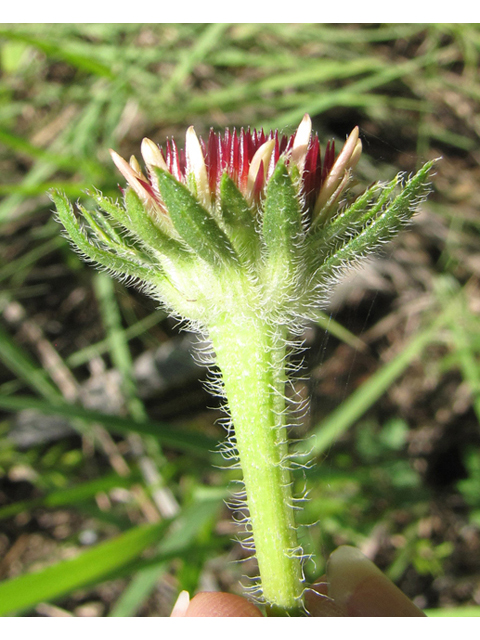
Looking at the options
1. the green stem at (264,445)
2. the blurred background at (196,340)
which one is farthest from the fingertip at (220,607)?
the blurred background at (196,340)

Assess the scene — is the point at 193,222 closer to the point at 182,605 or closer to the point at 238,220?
the point at 238,220

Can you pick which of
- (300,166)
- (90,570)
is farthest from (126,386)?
(300,166)

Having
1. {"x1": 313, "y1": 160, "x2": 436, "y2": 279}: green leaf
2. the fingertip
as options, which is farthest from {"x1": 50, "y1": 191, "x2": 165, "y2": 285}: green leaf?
the fingertip

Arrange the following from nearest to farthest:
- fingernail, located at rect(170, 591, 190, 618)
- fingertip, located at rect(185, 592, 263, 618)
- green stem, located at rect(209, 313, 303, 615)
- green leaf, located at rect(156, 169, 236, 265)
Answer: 1. green leaf, located at rect(156, 169, 236, 265)
2. green stem, located at rect(209, 313, 303, 615)
3. fingertip, located at rect(185, 592, 263, 618)
4. fingernail, located at rect(170, 591, 190, 618)

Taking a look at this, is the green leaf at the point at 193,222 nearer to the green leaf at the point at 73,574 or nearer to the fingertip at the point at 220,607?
the fingertip at the point at 220,607

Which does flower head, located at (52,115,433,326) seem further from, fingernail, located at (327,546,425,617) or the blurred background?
the blurred background

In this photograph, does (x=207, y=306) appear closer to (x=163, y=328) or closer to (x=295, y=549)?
(x=295, y=549)
